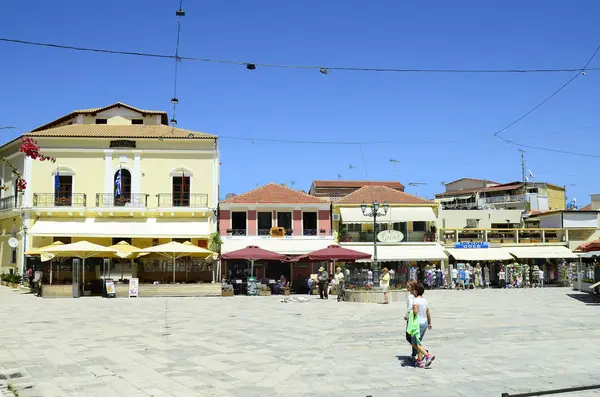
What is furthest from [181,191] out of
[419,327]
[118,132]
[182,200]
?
[419,327]

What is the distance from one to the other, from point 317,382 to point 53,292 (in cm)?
2150

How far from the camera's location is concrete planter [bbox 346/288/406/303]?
24.5m

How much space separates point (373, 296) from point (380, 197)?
15285 mm

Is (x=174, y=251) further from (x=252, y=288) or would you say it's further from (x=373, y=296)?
(x=373, y=296)

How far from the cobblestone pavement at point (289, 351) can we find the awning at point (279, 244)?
13.0 metres

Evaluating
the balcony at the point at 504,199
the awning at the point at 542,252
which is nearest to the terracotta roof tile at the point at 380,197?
the awning at the point at 542,252

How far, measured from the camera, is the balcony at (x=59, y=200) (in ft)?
109

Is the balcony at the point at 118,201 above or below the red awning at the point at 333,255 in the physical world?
above

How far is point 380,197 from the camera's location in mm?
39094

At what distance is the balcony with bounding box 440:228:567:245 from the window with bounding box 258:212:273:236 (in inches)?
432

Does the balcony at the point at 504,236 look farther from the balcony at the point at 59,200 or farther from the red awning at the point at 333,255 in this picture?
the balcony at the point at 59,200

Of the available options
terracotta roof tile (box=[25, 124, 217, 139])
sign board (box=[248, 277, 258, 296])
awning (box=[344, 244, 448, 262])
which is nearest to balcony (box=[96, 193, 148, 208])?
terracotta roof tile (box=[25, 124, 217, 139])

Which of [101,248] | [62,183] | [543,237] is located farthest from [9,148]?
[543,237]

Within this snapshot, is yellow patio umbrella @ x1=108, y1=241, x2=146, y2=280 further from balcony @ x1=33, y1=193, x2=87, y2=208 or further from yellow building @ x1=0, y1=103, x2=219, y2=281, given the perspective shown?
balcony @ x1=33, y1=193, x2=87, y2=208
